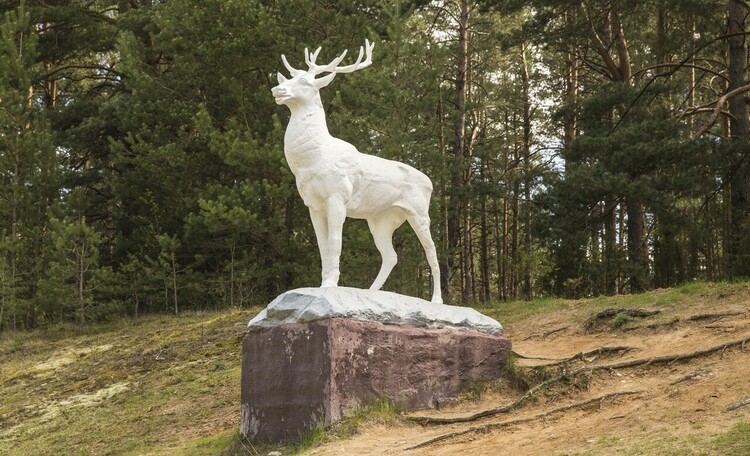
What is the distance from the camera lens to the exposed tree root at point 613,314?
1147 centimetres

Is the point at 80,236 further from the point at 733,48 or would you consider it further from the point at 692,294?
the point at 733,48

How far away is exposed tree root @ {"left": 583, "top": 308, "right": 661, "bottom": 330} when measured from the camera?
11.5m

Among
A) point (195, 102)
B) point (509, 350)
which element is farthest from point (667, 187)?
point (195, 102)

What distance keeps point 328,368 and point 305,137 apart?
234 centimetres

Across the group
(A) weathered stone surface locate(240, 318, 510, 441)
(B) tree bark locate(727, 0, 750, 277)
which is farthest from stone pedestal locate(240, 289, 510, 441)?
(B) tree bark locate(727, 0, 750, 277)

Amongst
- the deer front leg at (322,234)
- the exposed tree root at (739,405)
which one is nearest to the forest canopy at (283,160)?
the deer front leg at (322,234)

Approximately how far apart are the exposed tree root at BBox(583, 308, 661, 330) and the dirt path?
0.41 metres

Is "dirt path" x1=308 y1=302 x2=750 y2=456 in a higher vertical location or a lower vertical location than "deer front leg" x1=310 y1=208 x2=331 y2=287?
lower

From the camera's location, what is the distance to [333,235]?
8945 mm

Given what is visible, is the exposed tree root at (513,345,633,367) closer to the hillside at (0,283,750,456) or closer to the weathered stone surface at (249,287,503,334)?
A: the hillside at (0,283,750,456)

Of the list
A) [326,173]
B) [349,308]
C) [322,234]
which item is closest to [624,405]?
[349,308]

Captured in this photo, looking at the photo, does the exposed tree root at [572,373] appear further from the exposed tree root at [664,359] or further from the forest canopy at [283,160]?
the forest canopy at [283,160]

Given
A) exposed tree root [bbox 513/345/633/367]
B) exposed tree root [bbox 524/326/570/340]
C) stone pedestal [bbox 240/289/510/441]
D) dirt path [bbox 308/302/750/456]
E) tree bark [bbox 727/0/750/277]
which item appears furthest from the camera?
tree bark [bbox 727/0/750/277]

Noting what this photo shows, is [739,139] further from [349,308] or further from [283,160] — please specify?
[349,308]
